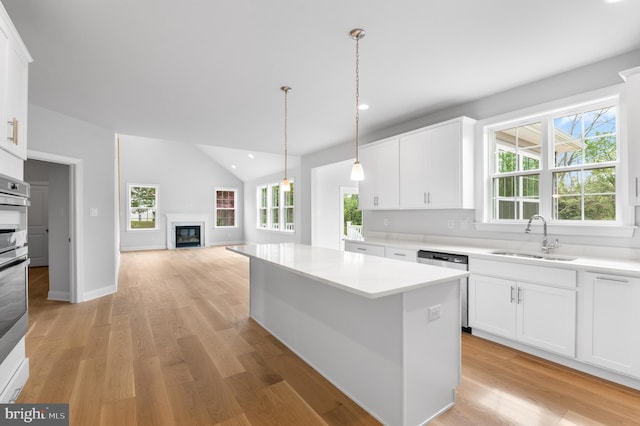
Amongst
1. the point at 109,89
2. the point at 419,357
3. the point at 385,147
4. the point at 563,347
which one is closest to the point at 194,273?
the point at 109,89

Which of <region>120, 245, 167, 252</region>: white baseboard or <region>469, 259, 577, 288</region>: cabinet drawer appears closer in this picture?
<region>469, 259, 577, 288</region>: cabinet drawer

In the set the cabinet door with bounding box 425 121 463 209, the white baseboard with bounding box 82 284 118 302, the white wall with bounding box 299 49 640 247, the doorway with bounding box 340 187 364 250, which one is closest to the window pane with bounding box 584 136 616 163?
the white wall with bounding box 299 49 640 247

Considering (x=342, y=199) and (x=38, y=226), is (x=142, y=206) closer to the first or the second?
(x=38, y=226)

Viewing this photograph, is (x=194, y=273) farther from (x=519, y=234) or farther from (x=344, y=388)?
(x=519, y=234)

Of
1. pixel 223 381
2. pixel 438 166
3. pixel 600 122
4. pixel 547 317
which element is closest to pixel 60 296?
pixel 223 381

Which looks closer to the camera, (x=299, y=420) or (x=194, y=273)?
(x=299, y=420)

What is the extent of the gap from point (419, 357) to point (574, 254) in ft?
6.94

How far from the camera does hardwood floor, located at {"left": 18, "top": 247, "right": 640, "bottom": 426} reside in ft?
6.11

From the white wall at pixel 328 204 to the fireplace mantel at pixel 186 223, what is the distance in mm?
5396

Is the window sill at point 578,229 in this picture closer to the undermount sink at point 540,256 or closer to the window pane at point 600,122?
the undermount sink at point 540,256

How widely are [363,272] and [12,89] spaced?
243cm

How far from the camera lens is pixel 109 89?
317cm

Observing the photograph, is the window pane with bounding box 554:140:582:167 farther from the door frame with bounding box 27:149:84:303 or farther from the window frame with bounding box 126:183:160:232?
the window frame with bounding box 126:183:160:232

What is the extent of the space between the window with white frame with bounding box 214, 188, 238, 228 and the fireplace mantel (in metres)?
0.51
